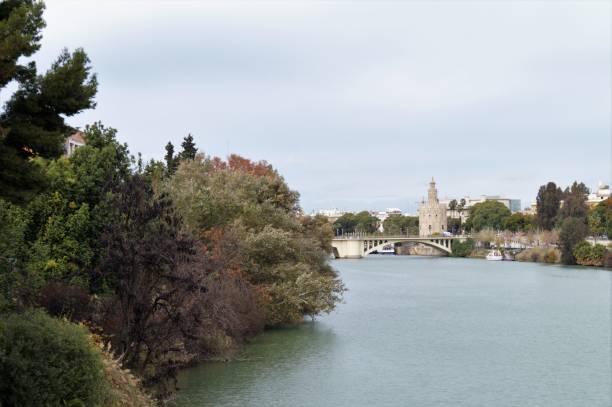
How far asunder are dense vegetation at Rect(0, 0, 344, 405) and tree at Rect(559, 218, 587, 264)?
6032 centimetres

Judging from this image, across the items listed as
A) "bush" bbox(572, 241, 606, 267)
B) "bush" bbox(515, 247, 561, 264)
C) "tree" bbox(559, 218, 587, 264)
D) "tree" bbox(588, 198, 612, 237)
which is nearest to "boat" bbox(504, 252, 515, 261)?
"bush" bbox(515, 247, 561, 264)

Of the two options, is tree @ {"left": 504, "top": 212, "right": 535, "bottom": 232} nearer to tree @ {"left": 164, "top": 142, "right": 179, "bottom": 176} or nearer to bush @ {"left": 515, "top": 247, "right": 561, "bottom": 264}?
bush @ {"left": 515, "top": 247, "right": 561, "bottom": 264}

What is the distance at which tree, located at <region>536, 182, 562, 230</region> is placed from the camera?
108438 mm

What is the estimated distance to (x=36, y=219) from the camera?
62.5 ft

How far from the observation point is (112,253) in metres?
15.3

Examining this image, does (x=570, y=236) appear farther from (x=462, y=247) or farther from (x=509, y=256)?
(x=462, y=247)

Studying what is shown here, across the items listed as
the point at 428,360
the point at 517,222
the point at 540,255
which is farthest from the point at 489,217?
the point at 428,360

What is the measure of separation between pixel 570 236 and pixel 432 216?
71310 millimetres

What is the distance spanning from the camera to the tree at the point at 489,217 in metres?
143

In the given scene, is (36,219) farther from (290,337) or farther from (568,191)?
(568,191)

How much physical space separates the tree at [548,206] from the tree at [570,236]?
853 inches

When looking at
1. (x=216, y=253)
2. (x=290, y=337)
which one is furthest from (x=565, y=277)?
(x=216, y=253)

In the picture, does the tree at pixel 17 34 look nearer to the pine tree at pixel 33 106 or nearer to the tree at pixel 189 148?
the pine tree at pixel 33 106

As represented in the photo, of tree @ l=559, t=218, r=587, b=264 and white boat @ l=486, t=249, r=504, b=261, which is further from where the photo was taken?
white boat @ l=486, t=249, r=504, b=261
